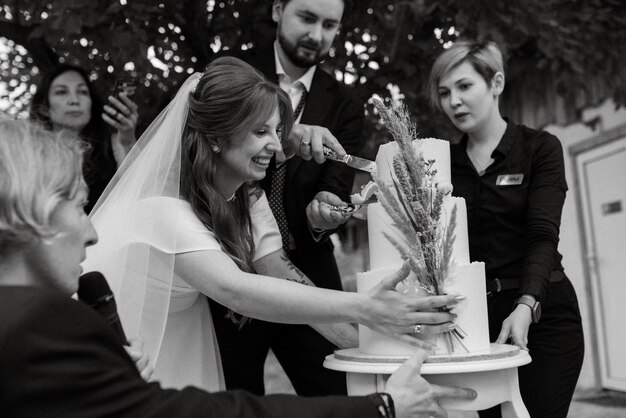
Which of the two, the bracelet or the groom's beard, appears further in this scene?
the groom's beard

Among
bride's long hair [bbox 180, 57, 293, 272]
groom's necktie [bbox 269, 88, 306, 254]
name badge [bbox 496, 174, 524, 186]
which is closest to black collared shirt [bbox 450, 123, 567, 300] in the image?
name badge [bbox 496, 174, 524, 186]

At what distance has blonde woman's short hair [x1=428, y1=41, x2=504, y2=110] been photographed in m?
2.90

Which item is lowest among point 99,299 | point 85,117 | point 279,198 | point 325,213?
point 99,299

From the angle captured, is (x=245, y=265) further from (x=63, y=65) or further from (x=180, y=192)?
(x=63, y=65)

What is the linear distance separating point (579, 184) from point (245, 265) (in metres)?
5.30

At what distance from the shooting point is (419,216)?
7.37 ft

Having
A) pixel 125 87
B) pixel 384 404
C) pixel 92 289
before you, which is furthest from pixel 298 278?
pixel 125 87

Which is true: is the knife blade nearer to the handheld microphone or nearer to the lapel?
the lapel

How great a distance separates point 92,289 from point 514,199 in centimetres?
168

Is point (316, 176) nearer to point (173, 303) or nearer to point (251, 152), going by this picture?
point (251, 152)

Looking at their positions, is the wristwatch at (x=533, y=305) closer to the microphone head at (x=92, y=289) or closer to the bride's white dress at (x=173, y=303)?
the bride's white dress at (x=173, y=303)

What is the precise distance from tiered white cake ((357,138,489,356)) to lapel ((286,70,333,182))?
872 mm

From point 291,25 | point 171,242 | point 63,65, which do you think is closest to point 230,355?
point 171,242

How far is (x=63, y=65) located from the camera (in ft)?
13.1
